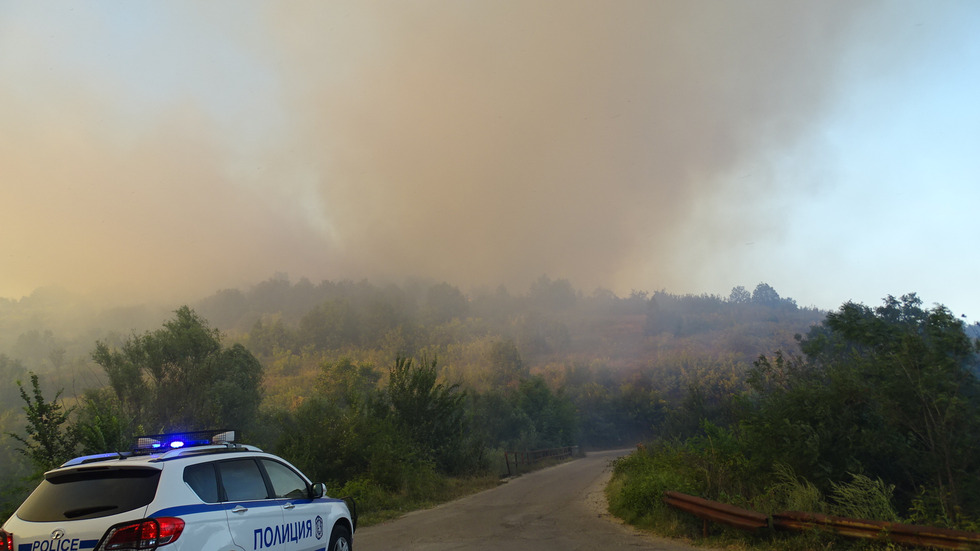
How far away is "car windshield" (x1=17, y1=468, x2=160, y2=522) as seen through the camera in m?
5.05

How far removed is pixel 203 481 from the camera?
5660 mm

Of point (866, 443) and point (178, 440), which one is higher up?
point (178, 440)

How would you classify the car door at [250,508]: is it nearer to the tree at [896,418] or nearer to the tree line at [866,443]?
the tree line at [866,443]

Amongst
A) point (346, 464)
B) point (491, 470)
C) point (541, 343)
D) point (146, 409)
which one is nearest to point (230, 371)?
point (146, 409)

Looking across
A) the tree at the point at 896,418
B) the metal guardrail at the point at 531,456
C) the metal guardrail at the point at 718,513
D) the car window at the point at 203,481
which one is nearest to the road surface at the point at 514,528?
the metal guardrail at the point at 718,513

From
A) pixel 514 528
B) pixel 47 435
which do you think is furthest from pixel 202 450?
pixel 514 528

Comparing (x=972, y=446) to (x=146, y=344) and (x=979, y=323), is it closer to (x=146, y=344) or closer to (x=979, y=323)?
(x=979, y=323)

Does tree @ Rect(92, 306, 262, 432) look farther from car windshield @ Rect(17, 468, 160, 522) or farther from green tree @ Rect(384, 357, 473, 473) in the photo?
car windshield @ Rect(17, 468, 160, 522)

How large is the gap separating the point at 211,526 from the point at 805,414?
1261 centimetres

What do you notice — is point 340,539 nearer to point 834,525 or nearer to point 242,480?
point 242,480

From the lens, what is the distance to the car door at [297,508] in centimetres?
674

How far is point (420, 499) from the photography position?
20.5 metres

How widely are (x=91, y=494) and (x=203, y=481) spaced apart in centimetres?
92

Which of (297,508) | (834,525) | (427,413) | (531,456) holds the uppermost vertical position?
(297,508)
